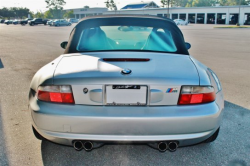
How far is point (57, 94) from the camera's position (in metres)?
2.25

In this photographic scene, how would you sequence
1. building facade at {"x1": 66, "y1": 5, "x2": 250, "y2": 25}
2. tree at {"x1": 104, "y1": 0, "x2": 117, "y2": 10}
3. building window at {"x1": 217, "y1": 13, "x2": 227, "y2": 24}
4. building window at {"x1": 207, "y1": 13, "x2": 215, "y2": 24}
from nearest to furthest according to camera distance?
building facade at {"x1": 66, "y1": 5, "x2": 250, "y2": 25} < building window at {"x1": 217, "y1": 13, "x2": 227, "y2": 24} < building window at {"x1": 207, "y1": 13, "x2": 215, "y2": 24} < tree at {"x1": 104, "y1": 0, "x2": 117, "y2": 10}

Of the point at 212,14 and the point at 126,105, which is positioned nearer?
the point at 126,105

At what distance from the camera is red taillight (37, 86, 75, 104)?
2.23 meters

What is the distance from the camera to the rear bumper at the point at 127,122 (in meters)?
2.10

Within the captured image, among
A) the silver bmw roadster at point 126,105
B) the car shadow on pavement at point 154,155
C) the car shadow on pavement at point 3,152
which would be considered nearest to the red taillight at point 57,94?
the silver bmw roadster at point 126,105

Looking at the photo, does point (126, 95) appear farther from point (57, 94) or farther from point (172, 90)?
point (57, 94)

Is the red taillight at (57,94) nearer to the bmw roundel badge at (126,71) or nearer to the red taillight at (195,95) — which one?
the bmw roundel badge at (126,71)

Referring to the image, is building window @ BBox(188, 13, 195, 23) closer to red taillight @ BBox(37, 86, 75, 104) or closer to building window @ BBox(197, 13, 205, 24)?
building window @ BBox(197, 13, 205, 24)

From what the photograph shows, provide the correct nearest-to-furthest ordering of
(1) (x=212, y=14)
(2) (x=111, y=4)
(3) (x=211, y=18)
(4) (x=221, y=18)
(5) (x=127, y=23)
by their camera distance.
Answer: (5) (x=127, y=23) < (4) (x=221, y=18) < (1) (x=212, y=14) < (3) (x=211, y=18) < (2) (x=111, y=4)

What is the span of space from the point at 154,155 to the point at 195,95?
0.90 m

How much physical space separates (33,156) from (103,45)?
1544 mm

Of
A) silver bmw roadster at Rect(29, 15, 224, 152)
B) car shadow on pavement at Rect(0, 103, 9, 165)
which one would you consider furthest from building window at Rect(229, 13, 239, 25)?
car shadow on pavement at Rect(0, 103, 9, 165)

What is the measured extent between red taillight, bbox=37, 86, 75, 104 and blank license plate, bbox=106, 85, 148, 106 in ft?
1.18

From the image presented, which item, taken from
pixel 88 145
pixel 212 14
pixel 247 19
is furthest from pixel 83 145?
pixel 212 14
